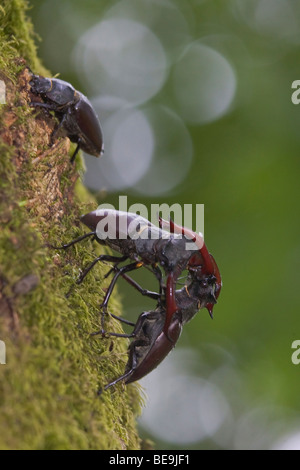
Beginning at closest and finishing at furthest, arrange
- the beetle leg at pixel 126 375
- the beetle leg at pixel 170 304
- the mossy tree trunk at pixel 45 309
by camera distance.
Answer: the mossy tree trunk at pixel 45 309
the beetle leg at pixel 126 375
the beetle leg at pixel 170 304

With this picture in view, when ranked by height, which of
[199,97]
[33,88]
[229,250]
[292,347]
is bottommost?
[292,347]

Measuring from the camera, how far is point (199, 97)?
934 centimetres

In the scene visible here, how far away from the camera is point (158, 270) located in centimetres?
332

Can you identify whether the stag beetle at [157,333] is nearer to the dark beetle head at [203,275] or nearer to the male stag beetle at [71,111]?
the dark beetle head at [203,275]

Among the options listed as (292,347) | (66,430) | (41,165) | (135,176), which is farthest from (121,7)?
(66,430)

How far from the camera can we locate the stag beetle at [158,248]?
2.95 m

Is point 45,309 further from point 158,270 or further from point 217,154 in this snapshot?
point 217,154

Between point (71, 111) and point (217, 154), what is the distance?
4.74 metres

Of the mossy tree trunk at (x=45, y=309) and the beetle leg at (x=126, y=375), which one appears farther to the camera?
the beetle leg at (x=126, y=375)

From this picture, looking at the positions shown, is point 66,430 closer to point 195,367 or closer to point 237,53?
point 237,53

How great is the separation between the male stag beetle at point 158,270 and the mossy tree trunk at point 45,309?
0.39 feet

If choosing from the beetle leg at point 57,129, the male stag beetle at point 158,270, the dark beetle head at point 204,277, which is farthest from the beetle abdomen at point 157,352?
the beetle leg at point 57,129

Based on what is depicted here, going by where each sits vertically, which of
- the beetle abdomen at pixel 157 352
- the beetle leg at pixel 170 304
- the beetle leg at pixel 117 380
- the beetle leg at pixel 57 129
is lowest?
the beetle leg at pixel 117 380
